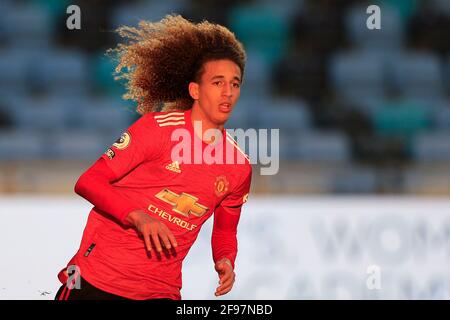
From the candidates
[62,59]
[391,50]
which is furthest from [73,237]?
[391,50]

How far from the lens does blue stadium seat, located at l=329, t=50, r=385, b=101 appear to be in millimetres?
7875

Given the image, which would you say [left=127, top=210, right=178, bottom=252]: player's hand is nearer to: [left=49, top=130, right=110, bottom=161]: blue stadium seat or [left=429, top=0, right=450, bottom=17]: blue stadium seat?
[left=49, top=130, right=110, bottom=161]: blue stadium seat

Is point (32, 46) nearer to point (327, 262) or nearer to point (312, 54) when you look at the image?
point (312, 54)

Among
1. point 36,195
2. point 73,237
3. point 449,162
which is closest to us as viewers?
point 73,237

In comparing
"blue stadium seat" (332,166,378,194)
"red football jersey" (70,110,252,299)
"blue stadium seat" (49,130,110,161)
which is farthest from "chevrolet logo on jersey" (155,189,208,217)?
"blue stadium seat" (49,130,110,161)

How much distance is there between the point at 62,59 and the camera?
7.88m

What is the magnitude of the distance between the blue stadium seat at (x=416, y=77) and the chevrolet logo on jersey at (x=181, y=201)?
4.64 metres

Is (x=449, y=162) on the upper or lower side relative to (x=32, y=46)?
lower

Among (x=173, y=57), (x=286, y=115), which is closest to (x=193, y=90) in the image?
(x=173, y=57)

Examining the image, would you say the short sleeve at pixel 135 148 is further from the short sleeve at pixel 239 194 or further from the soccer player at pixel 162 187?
the short sleeve at pixel 239 194

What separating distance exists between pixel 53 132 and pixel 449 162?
2.86 metres

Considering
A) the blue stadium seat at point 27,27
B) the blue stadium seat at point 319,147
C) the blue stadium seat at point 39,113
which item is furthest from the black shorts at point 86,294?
the blue stadium seat at point 27,27

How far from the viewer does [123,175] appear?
359 centimetres

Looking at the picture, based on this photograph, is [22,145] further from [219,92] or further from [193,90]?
[219,92]
